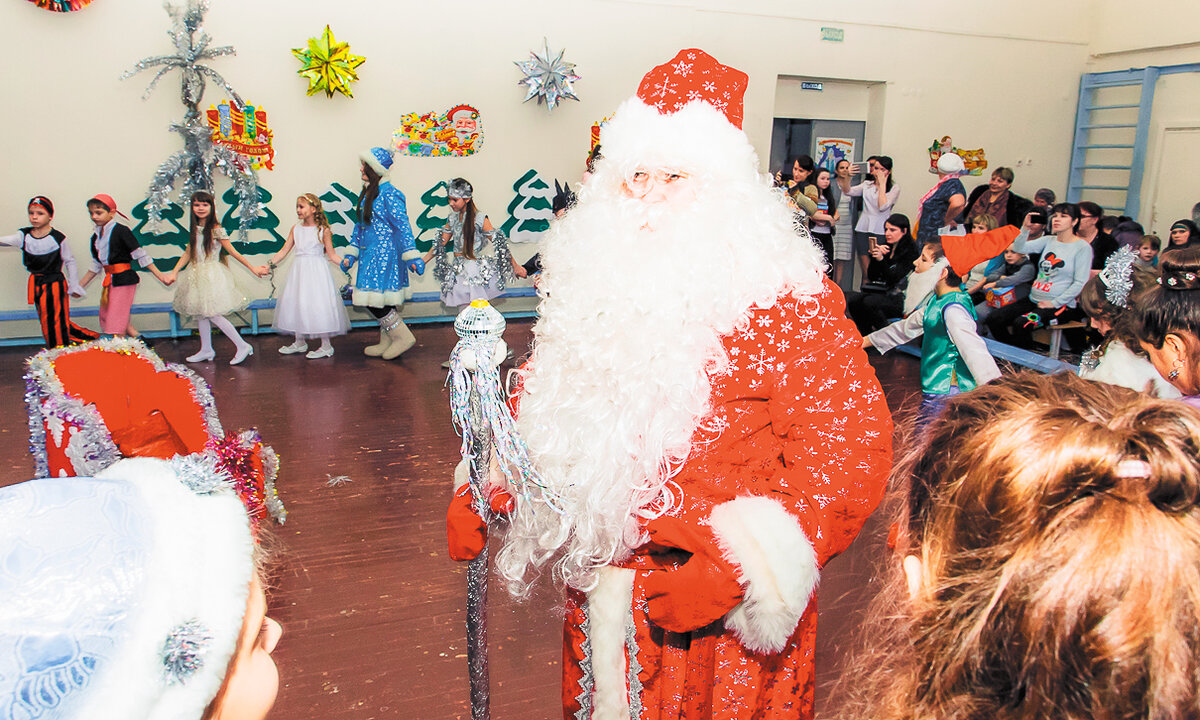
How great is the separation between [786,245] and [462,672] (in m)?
1.84

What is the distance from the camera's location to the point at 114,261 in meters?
6.55

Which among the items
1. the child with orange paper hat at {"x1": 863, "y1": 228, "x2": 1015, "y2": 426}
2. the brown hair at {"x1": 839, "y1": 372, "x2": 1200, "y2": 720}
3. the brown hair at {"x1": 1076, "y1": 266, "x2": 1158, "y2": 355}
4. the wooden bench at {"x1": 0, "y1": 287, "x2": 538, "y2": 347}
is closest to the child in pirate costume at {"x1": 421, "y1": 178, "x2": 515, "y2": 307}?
the wooden bench at {"x1": 0, "y1": 287, "x2": 538, "y2": 347}

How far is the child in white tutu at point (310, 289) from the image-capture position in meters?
7.04

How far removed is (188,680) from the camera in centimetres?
83

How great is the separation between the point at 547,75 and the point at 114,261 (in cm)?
430

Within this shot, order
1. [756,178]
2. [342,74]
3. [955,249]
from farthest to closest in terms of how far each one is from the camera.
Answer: [342,74], [955,249], [756,178]

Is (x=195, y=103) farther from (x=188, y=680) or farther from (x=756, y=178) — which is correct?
(x=188, y=680)

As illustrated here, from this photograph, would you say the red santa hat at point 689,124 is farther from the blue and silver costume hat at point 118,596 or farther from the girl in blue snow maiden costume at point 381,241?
the girl in blue snow maiden costume at point 381,241

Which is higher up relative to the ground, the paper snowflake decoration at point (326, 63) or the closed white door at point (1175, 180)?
the paper snowflake decoration at point (326, 63)

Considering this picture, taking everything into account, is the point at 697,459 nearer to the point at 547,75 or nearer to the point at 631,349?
the point at 631,349

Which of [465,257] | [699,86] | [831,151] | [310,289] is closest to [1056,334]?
[831,151]

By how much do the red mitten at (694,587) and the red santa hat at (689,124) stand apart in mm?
830

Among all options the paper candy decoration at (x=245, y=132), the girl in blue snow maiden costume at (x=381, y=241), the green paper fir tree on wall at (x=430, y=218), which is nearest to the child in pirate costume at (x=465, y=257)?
the girl in blue snow maiden costume at (x=381, y=241)

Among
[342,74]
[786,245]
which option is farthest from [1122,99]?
[786,245]
